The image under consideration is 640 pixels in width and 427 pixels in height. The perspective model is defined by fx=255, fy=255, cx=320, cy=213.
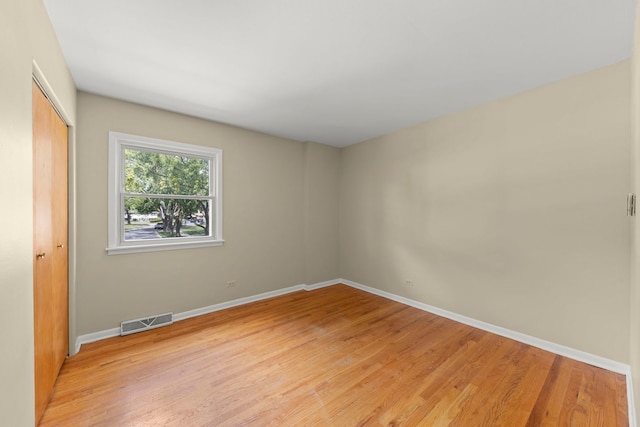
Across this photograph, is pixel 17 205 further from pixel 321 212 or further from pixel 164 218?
pixel 321 212

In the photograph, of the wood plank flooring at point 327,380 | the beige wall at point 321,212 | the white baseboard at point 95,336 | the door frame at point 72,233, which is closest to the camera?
the wood plank flooring at point 327,380

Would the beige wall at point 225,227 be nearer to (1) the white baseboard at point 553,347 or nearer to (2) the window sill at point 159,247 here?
(2) the window sill at point 159,247

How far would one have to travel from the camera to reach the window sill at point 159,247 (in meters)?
2.76

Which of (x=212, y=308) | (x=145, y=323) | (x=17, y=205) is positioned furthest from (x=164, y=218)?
(x=17, y=205)

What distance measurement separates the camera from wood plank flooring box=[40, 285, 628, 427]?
168 centimetres

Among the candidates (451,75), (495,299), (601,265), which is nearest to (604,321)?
(601,265)

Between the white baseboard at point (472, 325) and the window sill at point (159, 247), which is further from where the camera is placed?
the window sill at point (159, 247)

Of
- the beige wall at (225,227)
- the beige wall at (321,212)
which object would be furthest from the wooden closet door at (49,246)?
the beige wall at (321,212)

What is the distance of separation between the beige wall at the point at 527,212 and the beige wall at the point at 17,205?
3622mm

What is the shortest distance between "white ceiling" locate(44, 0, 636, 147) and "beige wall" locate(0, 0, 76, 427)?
1.81 feet

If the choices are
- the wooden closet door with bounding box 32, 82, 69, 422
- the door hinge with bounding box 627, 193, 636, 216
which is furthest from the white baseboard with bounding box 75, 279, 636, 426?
the door hinge with bounding box 627, 193, 636, 216

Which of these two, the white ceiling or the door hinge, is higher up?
the white ceiling

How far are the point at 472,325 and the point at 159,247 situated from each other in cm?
380

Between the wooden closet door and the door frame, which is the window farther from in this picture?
the wooden closet door
